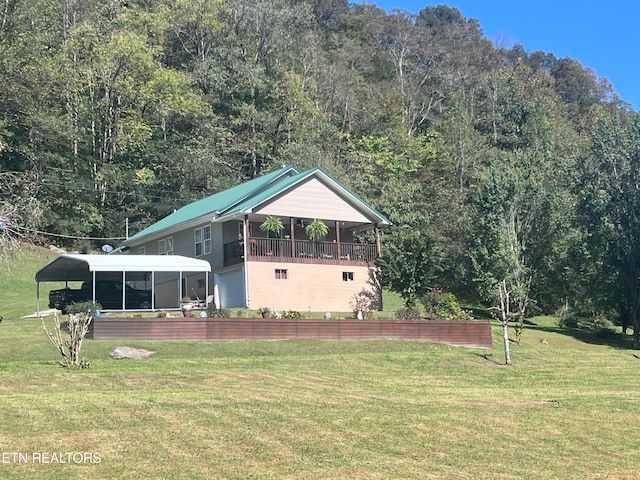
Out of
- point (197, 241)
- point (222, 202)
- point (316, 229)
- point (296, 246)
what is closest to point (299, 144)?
point (222, 202)

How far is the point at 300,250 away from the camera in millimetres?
36031

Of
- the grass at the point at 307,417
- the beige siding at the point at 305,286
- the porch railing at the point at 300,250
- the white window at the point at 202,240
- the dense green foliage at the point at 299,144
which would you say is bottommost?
the grass at the point at 307,417

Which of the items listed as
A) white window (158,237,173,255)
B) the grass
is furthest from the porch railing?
the grass

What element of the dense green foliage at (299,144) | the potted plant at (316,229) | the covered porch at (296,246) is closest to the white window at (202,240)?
the covered porch at (296,246)

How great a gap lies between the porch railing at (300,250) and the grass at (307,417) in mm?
11360

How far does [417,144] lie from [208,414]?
190 feet

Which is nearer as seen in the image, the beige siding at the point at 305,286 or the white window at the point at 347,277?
the beige siding at the point at 305,286

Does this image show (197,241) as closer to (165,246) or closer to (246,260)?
(165,246)

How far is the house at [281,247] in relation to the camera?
34438 millimetres

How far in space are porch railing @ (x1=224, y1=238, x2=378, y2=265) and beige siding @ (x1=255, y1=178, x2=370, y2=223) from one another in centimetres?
130

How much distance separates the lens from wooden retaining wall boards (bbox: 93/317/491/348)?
2445 centimetres

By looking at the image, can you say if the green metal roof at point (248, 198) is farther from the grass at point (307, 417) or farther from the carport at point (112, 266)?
the grass at point (307, 417)

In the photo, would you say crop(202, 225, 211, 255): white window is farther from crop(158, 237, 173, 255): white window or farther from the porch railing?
crop(158, 237, 173, 255): white window

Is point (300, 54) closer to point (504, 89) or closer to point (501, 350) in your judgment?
point (504, 89)
